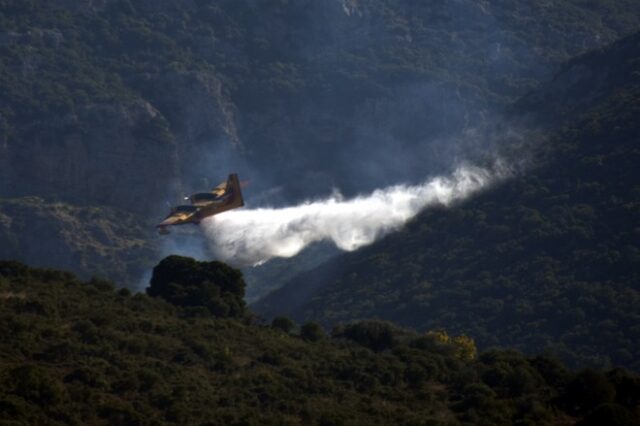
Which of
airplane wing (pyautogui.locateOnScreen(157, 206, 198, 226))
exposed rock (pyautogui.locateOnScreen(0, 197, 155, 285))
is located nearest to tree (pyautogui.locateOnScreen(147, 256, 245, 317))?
airplane wing (pyautogui.locateOnScreen(157, 206, 198, 226))

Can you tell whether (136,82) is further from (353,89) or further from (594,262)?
(594,262)

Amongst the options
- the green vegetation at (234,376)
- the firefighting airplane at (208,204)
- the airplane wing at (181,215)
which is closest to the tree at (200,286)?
the green vegetation at (234,376)

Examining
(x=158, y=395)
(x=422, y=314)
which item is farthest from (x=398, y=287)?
(x=158, y=395)

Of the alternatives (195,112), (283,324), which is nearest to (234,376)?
(283,324)

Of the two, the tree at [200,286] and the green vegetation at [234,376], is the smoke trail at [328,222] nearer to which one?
the tree at [200,286]

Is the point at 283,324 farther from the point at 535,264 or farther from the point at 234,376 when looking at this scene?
the point at 535,264

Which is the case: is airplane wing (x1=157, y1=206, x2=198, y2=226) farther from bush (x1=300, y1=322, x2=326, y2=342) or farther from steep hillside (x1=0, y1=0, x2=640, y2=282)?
steep hillside (x1=0, y1=0, x2=640, y2=282)
